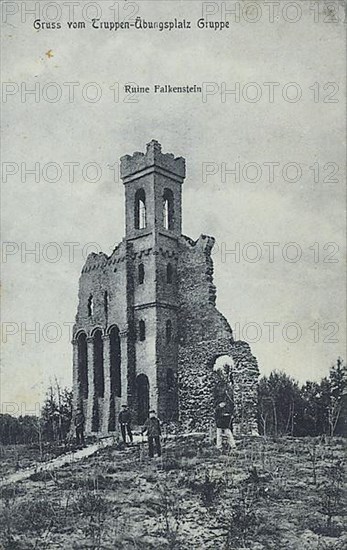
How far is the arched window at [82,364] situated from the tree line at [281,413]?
585mm

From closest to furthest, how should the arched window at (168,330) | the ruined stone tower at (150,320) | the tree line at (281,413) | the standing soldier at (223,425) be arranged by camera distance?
the standing soldier at (223,425) → the tree line at (281,413) → the ruined stone tower at (150,320) → the arched window at (168,330)

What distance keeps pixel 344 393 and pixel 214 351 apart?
4.60 m

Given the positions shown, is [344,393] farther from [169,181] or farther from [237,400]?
[169,181]

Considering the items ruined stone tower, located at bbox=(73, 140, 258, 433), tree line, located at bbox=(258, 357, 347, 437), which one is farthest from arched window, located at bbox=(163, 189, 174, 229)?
tree line, located at bbox=(258, 357, 347, 437)

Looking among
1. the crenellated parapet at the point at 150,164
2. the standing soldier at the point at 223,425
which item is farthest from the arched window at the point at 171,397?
the crenellated parapet at the point at 150,164

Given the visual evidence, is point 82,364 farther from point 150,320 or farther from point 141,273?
point 141,273

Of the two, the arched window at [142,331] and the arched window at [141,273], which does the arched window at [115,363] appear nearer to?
the arched window at [142,331]

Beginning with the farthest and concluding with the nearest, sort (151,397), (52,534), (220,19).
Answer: (151,397)
(220,19)
(52,534)

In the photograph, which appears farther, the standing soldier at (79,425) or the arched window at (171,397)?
the arched window at (171,397)

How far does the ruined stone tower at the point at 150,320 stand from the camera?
2412cm

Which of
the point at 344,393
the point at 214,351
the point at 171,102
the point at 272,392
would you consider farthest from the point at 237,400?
the point at 171,102

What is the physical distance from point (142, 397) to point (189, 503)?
11291 mm

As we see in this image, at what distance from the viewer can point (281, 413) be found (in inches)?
1212

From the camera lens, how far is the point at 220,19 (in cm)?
1394
